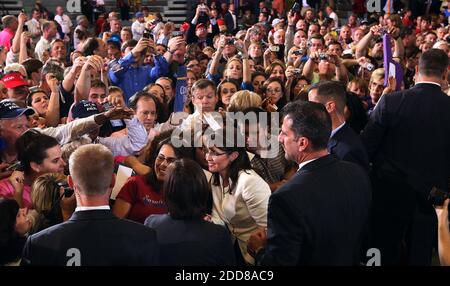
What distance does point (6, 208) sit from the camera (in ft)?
9.30

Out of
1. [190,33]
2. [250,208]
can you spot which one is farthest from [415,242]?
[190,33]

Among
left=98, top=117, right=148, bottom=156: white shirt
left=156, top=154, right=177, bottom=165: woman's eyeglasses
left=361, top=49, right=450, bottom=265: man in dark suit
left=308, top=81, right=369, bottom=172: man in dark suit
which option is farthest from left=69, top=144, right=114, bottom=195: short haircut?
left=361, top=49, right=450, bottom=265: man in dark suit

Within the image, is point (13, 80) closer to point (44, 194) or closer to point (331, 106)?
point (44, 194)

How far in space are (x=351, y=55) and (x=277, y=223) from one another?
612 centimetres

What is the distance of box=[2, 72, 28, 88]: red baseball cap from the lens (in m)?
5.55

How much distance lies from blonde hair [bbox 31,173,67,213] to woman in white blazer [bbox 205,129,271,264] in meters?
0.83

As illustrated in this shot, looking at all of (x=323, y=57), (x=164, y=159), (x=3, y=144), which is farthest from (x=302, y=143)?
(x=323, y=57)

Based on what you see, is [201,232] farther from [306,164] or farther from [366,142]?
[366,142]

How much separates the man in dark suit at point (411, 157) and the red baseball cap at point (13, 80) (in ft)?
9.74

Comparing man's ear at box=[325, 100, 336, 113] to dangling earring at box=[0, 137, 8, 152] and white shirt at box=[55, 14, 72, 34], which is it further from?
white shirt at box=[55, 14, 72, 34]

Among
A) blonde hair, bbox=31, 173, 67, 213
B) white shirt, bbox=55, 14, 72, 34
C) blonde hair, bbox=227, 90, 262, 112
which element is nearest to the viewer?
blonde hair, bbox=31, 173, 67, 213

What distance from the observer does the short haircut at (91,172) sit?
2.56 m

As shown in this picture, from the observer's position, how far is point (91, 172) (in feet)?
8.41

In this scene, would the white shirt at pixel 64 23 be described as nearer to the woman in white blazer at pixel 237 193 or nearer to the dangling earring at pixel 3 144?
the dangling earring at pixel 3 144
